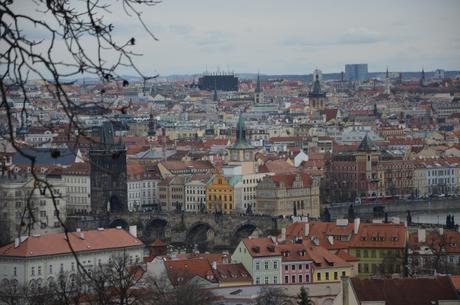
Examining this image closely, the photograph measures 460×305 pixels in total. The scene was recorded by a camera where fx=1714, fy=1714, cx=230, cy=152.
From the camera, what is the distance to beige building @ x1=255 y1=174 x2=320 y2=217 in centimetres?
5334

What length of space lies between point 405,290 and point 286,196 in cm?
3330

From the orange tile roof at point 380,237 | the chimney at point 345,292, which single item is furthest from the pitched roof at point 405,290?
the orange tile roof at point 380,237

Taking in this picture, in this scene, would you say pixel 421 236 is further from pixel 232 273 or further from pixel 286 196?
pixel 286 196

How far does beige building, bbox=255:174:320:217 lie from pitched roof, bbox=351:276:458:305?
32.2 metres

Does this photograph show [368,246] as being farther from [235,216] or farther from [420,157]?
[420,157]

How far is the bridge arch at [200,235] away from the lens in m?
46.9

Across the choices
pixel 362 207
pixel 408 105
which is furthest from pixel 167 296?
pixel 408 105

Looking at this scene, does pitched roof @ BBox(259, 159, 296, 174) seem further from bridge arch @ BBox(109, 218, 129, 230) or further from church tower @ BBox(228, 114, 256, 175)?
bridge arch @ BBox(109, 218, 129, 230)

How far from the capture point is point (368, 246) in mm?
33062

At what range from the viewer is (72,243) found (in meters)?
30.3

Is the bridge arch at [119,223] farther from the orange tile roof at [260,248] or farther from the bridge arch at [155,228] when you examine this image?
the orange tile roof at [260,248]

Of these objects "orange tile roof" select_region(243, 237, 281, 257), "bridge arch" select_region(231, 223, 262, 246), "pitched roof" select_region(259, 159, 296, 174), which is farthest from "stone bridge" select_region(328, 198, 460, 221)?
"orange tile roof" select_region(243, 237, 281, 257)

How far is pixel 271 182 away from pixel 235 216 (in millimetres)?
5263

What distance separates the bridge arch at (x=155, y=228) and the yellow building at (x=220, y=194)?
475 cm
